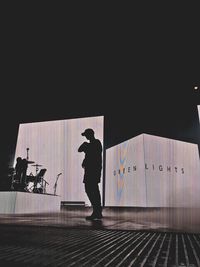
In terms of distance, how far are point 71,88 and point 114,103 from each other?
1.46 meters

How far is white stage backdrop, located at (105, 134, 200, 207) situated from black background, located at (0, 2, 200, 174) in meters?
0.37

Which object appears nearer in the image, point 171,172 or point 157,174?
point 157,174

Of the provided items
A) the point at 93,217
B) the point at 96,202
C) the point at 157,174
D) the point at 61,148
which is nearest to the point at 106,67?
the point at 96,202

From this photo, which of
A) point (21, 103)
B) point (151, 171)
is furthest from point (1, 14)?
point (151, 171)

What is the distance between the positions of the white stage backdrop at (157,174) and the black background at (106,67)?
369mm

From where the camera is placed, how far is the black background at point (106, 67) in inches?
152

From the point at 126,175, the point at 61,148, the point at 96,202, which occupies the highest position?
the point at 61,148

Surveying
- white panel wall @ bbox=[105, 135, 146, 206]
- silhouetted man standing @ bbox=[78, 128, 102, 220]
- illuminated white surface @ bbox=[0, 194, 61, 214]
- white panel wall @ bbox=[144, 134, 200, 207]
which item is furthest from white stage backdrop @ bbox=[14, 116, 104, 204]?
silhouetted man standing @ bbox=[78, 128, 102, 220]

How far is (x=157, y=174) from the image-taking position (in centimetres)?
742

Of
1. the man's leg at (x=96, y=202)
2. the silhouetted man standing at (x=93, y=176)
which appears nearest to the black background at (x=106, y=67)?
Result: the silhouetted man standing at (x=93, y=176)

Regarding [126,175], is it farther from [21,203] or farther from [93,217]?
[93,217]

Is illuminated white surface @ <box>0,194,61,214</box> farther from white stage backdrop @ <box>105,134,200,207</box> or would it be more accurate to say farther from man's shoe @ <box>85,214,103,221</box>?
man's shoe @ <box>85,214,103,221</box>

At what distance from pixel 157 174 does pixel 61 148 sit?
4.72 metres

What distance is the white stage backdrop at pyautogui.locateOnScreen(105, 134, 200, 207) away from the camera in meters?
7.22
